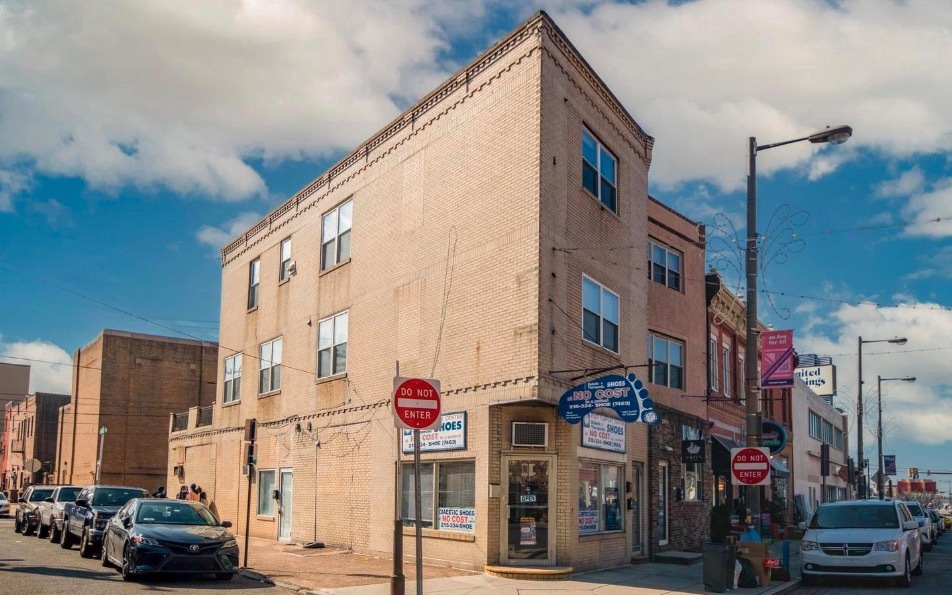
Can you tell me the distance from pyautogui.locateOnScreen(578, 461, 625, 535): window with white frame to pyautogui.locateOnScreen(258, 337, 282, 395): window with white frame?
11606mm

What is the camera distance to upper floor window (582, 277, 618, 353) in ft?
61.9

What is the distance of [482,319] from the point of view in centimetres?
1825

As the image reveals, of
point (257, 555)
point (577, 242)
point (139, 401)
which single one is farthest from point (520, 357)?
point (139, 401)

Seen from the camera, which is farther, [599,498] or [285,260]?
[285,260]

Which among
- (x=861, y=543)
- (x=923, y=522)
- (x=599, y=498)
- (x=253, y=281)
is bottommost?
(x=923, y=522)

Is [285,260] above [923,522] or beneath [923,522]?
above

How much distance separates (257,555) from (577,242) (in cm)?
1040

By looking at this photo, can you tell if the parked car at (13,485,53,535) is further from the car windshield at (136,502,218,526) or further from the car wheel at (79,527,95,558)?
the car windshield at (136,502,218,526)

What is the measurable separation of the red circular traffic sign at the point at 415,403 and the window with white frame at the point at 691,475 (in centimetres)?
1339

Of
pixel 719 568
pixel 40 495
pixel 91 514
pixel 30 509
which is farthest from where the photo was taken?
pixel 40 495

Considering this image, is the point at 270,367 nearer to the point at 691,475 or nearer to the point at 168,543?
the point at 168,543

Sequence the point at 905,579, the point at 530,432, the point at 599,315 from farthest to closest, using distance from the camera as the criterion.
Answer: the point at 599,315 < the point at 530,432 < the point at 905,579

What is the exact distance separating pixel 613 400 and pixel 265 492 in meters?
14.6

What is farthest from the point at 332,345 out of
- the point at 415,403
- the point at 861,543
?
the point at 861,543
